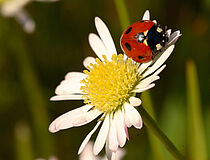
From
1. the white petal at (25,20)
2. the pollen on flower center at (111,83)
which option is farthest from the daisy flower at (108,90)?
the white petal at (25,20)

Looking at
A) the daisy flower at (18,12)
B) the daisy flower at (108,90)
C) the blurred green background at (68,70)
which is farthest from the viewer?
the daisy flower at (18,12)

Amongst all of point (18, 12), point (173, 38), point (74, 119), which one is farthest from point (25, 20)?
point (173, 38)

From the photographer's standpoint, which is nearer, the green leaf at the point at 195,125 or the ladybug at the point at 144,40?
the ladybug at the point at 144,40

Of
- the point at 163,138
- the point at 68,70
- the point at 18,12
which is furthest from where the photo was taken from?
the point at 68,70

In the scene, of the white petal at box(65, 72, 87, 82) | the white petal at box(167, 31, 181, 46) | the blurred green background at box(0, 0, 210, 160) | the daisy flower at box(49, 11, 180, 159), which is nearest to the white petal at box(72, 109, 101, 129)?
the daisy flower at box(49, 11, 180, 159)

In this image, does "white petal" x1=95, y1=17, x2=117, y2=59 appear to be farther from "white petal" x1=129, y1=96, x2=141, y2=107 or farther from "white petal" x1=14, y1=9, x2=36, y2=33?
"white petal" x1=14, y1=9, x2=36, y2=33

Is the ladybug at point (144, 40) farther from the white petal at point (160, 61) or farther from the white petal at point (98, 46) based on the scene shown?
the white petal at point (98, 46)

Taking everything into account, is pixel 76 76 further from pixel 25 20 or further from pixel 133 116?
pixel 25 20
